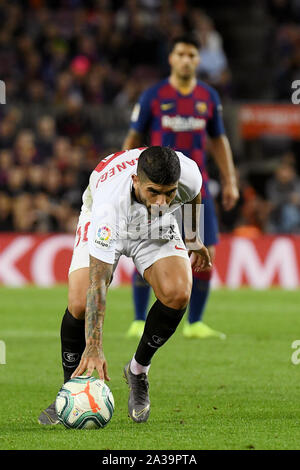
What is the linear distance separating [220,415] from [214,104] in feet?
13.6

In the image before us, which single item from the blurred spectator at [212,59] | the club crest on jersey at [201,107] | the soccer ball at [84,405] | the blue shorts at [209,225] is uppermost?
the blurred spectator at [212,59]

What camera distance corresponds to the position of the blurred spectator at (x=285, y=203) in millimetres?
16094

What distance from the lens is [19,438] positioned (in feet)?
16.7

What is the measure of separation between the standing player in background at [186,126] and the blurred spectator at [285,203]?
6.87 metres

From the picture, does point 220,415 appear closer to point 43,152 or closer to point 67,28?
point 43,152

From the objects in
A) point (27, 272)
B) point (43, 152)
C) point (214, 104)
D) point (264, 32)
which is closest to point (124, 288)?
point (27, 272)

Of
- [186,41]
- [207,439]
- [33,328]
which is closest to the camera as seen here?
[207,439]

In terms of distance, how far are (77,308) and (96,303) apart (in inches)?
18.9

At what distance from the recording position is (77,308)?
18.9ft

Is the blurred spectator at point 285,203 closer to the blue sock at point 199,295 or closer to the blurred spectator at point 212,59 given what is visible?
the blurred spectator at point 212,59
